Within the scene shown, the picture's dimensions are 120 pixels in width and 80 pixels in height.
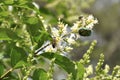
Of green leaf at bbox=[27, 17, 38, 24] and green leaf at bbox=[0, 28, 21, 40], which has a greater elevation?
green leaf at bbox=[27, 17, 38, 24]

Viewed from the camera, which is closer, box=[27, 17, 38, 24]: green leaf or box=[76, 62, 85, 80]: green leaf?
box=[76, 62, 85, 80]: green leaf

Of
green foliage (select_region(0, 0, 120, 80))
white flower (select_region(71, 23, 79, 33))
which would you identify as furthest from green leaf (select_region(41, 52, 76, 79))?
white flower (select_region(71, 23, 79, 33))

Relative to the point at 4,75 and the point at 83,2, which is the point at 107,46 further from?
the point at 4,75

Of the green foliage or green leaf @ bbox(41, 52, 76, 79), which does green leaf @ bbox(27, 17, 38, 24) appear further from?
green leaf @ bbox(41, 52, 76, 79)

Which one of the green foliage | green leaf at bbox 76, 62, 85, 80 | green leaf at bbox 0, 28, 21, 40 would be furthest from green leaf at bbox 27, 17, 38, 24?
green leaf at bbox 76, 62, 85, 80

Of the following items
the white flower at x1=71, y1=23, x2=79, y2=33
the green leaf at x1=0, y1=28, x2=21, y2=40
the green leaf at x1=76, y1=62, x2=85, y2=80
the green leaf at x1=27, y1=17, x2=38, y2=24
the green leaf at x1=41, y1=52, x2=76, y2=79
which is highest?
the green leaf at x1=27, y1=17, x2=38, y2=24

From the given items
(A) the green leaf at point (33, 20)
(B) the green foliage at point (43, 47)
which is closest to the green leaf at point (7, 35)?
(B) the green foliage at point (43, 47)

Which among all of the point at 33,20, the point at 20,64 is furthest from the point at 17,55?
the point at 33,20

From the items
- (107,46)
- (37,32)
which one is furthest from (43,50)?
(107,46)

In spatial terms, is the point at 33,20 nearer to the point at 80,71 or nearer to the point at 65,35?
the point at 65,35
